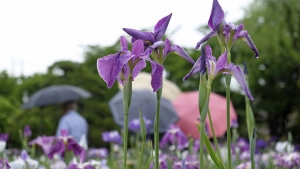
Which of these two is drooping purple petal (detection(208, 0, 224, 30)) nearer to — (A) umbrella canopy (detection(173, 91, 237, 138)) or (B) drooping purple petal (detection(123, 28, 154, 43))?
(B) drooping purple petal (detection(123, 28, 154, 43))

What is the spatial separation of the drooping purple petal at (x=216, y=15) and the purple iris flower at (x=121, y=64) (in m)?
0.21

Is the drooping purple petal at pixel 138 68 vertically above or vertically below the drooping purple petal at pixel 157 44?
below

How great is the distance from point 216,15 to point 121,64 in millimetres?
300

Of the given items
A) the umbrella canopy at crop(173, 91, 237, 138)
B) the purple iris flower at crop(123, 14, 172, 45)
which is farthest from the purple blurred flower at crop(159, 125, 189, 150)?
the umbrella canopy at crop(173, 91, 237, 138)

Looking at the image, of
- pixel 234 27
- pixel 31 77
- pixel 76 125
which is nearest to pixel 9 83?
pixel 31 77

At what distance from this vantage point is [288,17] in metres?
14.3

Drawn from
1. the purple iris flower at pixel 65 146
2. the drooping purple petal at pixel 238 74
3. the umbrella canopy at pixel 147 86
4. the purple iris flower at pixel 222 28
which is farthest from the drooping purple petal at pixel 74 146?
the umbrella canopy at pixel 147 86

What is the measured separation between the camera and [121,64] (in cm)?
101

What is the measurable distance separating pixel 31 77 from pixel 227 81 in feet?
32.7

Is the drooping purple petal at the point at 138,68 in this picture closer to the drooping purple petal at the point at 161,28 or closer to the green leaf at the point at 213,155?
the drooping purple petal at the point at 161,28

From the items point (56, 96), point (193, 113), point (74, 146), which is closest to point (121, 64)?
point (74, 146)

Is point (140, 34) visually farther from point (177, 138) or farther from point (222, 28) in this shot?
point (177, 138)

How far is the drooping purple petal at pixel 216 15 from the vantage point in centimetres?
113

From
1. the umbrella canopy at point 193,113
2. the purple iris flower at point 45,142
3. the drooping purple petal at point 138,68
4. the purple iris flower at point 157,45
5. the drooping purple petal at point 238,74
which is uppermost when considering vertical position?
the purple iris flower at point 157,45
